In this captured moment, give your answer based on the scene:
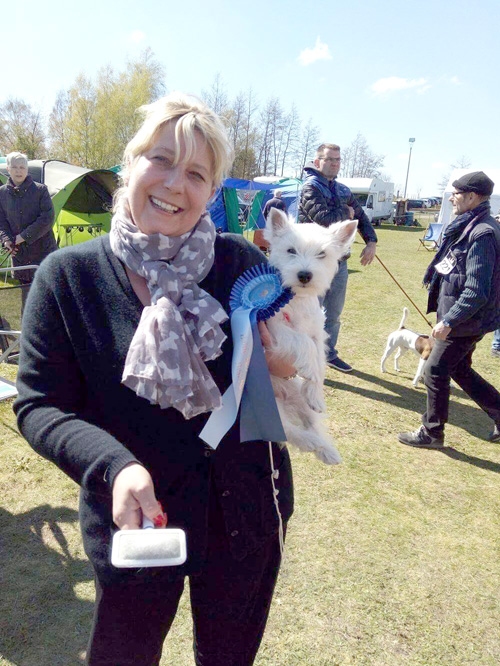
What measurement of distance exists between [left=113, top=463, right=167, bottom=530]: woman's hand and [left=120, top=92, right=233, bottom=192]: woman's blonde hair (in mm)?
785

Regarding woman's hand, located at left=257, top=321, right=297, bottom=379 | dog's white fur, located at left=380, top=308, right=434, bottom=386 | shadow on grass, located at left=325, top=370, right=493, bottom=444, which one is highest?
woman's hand, located at left=257, top=321, right=297, bottom=379

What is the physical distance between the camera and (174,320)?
45.1 inches

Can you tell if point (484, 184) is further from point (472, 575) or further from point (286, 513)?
point (286, 513)

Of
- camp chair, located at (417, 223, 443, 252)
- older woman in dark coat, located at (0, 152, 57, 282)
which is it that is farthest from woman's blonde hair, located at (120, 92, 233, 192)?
camp chair, located at (417, 223, 443, 252)

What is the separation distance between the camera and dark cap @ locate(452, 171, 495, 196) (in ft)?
12.3

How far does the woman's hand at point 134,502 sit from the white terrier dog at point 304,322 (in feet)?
2.40

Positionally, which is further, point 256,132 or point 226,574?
point 256,132

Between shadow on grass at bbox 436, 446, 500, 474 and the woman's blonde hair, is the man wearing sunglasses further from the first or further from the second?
the woman's blonde hair

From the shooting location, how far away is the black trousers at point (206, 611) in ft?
3.98

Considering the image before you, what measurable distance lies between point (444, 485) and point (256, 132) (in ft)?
156

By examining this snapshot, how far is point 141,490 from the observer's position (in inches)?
38.8

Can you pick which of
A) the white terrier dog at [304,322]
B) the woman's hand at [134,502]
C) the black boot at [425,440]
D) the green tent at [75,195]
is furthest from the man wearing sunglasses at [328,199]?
the green tent at [75,195]

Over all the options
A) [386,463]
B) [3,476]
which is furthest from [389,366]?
[3,476]

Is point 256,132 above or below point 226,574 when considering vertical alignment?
above
